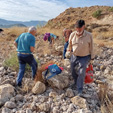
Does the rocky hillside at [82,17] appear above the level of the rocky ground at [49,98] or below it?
above

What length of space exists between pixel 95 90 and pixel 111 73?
1.16 meters

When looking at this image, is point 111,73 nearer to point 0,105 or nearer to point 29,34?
point 29,34

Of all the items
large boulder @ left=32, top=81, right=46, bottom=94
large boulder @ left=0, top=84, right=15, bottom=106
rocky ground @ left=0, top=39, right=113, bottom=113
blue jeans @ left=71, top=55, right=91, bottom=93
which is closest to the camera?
rocky ground @ left=0, top=39, right=113, bottom=113

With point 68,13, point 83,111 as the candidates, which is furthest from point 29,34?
point 68,13

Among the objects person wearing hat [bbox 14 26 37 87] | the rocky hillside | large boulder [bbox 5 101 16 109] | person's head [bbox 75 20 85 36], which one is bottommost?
large boulder [bbox 5 101 16 109]

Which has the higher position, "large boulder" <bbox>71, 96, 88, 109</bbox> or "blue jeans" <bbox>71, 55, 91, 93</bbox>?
"blue jeans" <bbox>71, 55, 91, 93</bbox>

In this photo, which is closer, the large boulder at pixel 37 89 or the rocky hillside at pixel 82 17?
the large boulder at pixel 37 89

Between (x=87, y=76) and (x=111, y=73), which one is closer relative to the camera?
(x=87, y=76)

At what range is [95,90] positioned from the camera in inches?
124

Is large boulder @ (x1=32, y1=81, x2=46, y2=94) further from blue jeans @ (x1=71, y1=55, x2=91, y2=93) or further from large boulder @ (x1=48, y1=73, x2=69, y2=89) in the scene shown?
blue jeans @ (x1=71, y1=55, x2=91, y2=93)

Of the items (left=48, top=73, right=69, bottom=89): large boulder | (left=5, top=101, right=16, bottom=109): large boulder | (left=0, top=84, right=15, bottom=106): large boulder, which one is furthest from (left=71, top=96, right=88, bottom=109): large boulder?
(left=0, top=84, right=15, bottom=106): large boulder

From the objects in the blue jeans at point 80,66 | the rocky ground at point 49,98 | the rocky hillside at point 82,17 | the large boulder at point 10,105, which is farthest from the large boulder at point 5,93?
the rocky hillside at point 82,17

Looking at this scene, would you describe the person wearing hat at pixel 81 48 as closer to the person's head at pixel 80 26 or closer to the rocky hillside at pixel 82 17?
the person's head at pixel 80 26

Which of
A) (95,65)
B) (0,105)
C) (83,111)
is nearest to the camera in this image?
(83,111)
